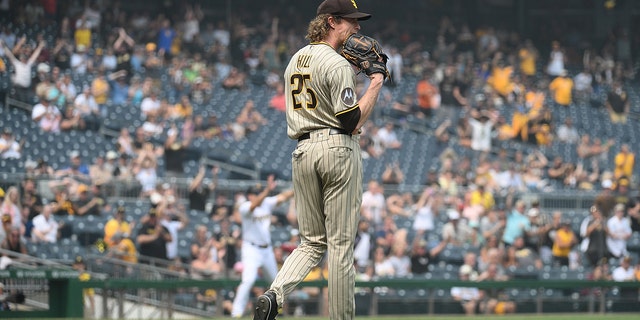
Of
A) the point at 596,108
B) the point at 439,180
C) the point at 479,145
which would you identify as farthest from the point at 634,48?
the point at 439,180

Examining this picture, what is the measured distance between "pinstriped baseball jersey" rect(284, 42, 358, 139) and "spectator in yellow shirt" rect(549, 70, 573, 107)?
18078 millimetres

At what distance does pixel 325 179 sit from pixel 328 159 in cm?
10

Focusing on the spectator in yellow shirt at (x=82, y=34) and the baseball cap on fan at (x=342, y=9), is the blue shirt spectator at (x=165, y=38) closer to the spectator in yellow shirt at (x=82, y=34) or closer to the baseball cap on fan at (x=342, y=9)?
the spectator in yellow shirt at (x=82, y=34)

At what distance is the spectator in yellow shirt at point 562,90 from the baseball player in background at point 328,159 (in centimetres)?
1805

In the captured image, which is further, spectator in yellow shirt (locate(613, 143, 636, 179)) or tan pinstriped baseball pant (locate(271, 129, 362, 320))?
spectator in yellow shirt (locate(613, 143, 636, 179))

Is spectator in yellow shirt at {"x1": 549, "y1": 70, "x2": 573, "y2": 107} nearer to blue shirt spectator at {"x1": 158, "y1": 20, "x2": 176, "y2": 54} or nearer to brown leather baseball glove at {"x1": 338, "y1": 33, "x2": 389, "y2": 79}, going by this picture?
blue shirt spectator at {"x1": 158, "y1": 20, "x2": 176, "y2": 54}

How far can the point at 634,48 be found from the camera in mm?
26234

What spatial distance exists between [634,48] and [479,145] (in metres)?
8.42

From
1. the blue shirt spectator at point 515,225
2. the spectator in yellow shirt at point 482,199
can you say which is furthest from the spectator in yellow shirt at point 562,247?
the spectator in yellow shirt at point 482,199

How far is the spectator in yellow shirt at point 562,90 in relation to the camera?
22703 mm

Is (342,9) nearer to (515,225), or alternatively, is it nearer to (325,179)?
(325,179)

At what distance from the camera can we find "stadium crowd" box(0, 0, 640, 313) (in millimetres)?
14234

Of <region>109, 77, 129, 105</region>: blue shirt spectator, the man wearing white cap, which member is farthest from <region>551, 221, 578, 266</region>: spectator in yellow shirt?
<region>109, 77, 129, 105</region>: blue shirt spectator

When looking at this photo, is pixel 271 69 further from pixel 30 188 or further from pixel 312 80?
pixel 312 80
